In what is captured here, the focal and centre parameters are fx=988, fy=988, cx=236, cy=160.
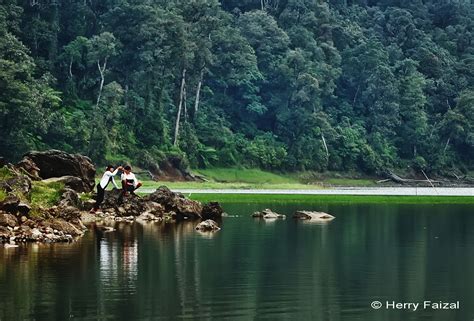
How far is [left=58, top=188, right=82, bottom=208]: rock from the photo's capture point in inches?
1683

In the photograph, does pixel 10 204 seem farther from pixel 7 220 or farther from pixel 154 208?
pixel 154 208

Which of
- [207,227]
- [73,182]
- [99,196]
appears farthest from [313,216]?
[73,182]

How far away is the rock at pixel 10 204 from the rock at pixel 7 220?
515 millimetres

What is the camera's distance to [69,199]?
143 ft

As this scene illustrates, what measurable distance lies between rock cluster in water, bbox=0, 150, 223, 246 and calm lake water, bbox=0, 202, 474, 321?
5.35ft

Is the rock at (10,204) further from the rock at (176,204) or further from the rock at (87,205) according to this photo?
the rock at (176,204)

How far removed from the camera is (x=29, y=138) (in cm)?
8769

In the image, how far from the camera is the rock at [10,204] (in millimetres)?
35906

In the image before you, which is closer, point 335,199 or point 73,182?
point 73,182

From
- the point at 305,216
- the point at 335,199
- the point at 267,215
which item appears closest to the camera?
the point at 305,216

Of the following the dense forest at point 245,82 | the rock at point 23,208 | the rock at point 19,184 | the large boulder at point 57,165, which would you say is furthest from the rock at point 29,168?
the dense forest at point 245,82

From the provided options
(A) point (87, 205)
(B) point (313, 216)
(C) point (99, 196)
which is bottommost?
(B) point (313, 216)

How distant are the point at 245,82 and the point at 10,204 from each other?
89163 millimetres

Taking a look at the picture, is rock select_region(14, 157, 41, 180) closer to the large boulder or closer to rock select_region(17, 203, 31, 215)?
the large boulder
